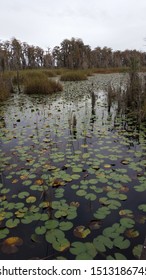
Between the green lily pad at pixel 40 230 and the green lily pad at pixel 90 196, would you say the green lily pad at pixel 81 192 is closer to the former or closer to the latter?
the green lily pad at pixel 90 196

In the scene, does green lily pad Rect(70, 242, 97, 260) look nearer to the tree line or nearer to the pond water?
the pond water

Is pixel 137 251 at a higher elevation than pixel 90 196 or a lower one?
lower

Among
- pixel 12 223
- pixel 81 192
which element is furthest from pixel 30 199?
pixel 81 192

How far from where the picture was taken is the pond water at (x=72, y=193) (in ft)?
7.39

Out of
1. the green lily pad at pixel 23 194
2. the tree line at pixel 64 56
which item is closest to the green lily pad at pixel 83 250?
the green lily pad at pixel 23 194

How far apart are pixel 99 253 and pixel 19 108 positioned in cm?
765

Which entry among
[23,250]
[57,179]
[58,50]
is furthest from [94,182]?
[58,50]

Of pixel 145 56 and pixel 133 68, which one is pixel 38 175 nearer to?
pixel 133 68

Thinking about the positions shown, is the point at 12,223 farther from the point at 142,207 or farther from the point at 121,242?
the point at 142,207

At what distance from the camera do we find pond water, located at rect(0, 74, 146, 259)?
225cm

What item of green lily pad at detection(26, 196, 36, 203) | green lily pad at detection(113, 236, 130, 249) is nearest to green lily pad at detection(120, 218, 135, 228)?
green lily pad at detection(113, 236, 130, 249)

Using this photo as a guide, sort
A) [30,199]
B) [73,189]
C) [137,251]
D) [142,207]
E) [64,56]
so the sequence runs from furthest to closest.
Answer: [64,56], [73,189], [30,199], [142,207], [137,251]

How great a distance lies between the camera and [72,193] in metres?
3.13

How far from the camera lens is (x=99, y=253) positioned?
215 centimetres
